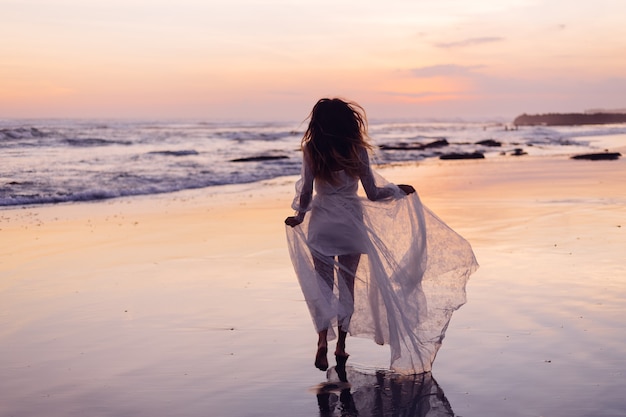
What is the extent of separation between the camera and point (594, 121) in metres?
133

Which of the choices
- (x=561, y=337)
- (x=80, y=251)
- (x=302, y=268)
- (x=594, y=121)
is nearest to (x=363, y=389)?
(x=302, y=268)

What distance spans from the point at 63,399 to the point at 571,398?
122 inches

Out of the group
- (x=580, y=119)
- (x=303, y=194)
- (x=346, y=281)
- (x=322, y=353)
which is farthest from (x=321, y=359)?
(x=580, y=119)

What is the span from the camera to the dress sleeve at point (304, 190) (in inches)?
210

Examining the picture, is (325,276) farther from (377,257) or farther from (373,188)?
(373,188)

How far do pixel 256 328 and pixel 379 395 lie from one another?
1.68 metres

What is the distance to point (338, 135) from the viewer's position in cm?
520

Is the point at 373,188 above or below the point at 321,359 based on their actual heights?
above

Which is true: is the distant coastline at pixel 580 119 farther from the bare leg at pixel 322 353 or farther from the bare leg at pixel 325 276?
the bare leg at pixel 322 353

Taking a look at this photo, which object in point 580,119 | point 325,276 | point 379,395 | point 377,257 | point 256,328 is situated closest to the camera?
point 379,395

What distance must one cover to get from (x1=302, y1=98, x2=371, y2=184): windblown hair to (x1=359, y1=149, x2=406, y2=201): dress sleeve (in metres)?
0.04

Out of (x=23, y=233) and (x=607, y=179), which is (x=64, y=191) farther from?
(x=607, y=179)

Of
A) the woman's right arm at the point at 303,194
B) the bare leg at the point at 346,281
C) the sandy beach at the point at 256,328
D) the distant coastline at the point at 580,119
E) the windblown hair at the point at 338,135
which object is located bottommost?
the distant coastline at the point at 580,119

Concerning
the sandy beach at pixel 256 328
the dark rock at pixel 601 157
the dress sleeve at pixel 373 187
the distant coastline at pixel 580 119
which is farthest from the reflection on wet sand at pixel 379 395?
the distant coastline at pixel 580 119
